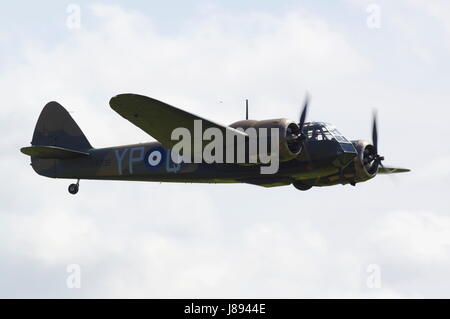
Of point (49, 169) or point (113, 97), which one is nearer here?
point (113, 97)

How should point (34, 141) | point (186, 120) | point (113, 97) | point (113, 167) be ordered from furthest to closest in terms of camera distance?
point (34, 141) → point (113, 167) → point (186, 120) → point (113, 97)

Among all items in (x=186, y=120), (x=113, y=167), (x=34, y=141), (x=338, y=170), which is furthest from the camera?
(x=34, y=141)

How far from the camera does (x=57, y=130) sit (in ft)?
88.9

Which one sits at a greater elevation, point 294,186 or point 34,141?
point 34,141

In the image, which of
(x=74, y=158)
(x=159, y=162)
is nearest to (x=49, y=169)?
(x=74, y=158)

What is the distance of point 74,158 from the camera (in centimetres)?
2573

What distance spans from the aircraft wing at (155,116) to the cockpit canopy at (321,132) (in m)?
2.01

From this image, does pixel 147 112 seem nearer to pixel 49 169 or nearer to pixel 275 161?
pixel 275 161

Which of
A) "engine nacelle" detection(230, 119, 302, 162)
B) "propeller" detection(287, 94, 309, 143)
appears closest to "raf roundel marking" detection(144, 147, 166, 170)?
"engine nacelle" detection(230, 119, 302, 162)

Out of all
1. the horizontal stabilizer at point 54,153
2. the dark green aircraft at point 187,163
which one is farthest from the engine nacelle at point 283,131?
the horizontal stabilizer at point 54,153

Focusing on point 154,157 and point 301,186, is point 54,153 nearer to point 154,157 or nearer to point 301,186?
point 154,157

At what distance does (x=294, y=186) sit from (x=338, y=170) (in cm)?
158

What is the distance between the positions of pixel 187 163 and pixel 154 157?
1.22m

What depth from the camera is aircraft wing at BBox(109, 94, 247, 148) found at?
19719mm
